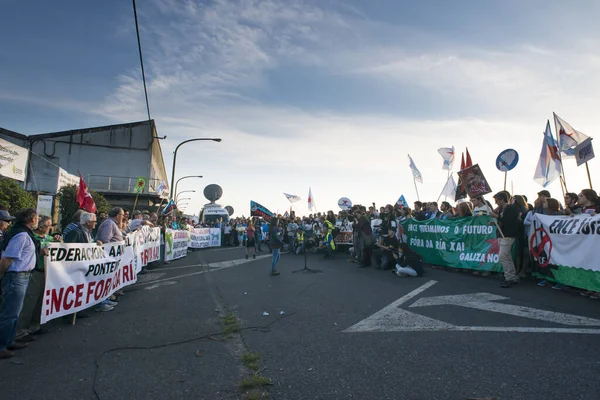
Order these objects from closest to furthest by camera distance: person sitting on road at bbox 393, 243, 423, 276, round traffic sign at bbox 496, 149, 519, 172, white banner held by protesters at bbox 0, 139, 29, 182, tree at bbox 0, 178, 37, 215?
person sitting on road at bbox 393, 243, 423, 276 → round traffic sign at bbox 496, 149, 519, 172 → tree at bbox 0, 178, 37, 215 → white banner held by protesters at bbox 0, 139, 29, 182

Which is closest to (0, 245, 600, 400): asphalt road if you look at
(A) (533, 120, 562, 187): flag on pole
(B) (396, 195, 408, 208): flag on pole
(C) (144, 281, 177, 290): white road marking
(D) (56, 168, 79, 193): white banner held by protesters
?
(C) (144, 281, 177, 290): white road marking

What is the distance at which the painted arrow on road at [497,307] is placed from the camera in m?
5.30

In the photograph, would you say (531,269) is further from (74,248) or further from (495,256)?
(74,248)

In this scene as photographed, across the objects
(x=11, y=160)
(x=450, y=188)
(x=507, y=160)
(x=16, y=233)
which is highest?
(x=11, y=160)

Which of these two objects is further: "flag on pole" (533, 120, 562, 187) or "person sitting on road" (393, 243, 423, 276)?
"flag on pole" (533, 120, 562, 187)

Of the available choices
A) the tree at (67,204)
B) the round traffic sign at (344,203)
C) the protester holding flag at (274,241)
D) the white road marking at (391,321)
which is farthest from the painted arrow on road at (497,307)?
the tree at (67,204)

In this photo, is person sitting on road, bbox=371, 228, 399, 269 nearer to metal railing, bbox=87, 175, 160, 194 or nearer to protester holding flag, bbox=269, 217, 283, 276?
protester holding flag, bbox=269, 217, 283, 276

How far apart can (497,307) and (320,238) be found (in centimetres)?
1237

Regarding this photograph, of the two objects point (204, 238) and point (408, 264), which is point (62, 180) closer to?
point (204, 238)

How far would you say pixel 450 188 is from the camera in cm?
1463

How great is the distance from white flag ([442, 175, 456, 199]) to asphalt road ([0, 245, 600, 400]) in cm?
698

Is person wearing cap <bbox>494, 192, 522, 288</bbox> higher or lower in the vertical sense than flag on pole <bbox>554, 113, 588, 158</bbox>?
lower

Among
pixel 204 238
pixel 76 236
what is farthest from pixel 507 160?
pixel 204 238

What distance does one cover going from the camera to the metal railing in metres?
36.5
